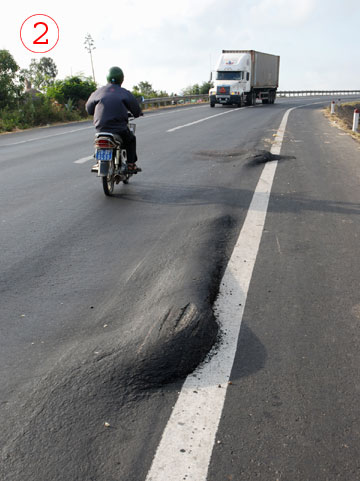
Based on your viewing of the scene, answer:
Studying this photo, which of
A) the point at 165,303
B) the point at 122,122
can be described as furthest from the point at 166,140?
the point at 165,303

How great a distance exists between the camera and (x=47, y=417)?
2.50 metres

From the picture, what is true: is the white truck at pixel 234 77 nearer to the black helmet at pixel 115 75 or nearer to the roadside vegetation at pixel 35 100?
the roadside vegetation at pixel 35 100

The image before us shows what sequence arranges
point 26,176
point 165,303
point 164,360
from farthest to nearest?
point 26,176 < point 165,303 < point 164,360

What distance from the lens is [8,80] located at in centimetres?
2639

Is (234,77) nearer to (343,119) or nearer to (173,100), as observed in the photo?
(173,100)

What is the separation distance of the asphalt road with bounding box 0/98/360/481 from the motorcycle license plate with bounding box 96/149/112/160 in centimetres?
62

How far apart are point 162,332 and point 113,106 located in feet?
16.5

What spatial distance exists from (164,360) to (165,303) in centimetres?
78

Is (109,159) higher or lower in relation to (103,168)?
higher

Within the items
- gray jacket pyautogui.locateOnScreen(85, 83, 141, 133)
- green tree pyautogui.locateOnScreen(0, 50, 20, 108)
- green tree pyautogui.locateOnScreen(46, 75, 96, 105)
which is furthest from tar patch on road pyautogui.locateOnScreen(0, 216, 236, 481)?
green tree pyautogui.locateOnScreen(46, 75, 96, 105)

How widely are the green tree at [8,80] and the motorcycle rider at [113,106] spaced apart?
66.2ft

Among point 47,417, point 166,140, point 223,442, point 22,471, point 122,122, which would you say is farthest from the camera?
point 166,140

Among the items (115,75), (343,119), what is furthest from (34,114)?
(115,75)

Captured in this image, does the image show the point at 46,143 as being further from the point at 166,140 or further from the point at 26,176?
the point at 26,176
